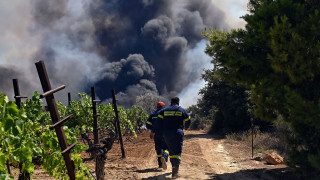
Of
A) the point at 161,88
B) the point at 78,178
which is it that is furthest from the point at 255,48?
the point at 161,88

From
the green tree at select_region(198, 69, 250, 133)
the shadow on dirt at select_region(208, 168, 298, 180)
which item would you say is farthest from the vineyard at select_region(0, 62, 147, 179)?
the green tree at select_region(198, 69, 250, 133)

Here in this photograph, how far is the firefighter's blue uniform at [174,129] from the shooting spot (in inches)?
344

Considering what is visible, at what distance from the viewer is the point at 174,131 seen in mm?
8828

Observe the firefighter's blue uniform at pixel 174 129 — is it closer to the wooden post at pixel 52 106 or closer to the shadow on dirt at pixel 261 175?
the shadow on dirt at pixel 261 175

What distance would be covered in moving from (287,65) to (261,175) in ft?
10.9

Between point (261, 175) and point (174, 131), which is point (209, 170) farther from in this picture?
point (174, 131)

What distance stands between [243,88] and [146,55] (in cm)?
7804

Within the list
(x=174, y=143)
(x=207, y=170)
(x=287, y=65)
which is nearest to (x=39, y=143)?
(x=174, y=143)

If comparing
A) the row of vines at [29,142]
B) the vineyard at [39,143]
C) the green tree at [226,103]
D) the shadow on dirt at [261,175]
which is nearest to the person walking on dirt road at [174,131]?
the shadow on dirt at [261,175]

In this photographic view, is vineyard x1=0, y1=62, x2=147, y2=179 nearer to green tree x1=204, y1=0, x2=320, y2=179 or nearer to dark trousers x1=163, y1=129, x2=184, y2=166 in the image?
dark trousers x1=163, y1=129, x2=184, y2=166

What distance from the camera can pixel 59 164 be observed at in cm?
529

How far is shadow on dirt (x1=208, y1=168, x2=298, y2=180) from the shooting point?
8.89m

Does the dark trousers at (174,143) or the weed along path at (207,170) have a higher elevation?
the dark trousers at (174,143)

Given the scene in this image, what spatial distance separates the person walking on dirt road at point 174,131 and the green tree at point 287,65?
1.68 m
